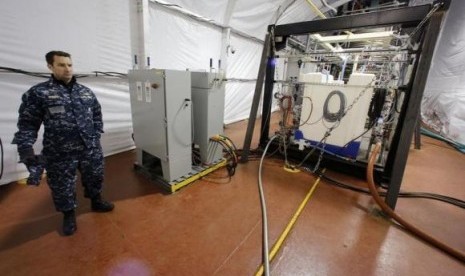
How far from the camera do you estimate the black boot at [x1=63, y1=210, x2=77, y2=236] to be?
1695mm

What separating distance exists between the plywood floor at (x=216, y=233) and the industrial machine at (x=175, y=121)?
0.21 meters

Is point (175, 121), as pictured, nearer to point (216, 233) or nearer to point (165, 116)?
point (165, 116)

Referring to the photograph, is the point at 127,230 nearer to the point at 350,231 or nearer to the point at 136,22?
the point at 350,231

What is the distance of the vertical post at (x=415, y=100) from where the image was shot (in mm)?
2016

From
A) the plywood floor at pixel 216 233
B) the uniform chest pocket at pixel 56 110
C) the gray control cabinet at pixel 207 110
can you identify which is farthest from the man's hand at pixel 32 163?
the gray control cabinet at pixel 207 110

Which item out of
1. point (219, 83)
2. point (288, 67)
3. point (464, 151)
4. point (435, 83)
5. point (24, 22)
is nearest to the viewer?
point (24, 22)

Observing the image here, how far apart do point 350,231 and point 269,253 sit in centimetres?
87

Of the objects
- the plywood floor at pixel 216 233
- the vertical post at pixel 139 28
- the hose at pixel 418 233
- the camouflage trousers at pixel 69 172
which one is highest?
the vertical post at pixel 139 28

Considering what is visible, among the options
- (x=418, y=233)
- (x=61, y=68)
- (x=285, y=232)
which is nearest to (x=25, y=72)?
(x=61, y=68)

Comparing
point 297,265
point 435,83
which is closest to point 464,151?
point 435,83

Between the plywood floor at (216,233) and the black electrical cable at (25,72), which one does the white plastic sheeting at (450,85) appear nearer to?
the plywood floor at (216,233)

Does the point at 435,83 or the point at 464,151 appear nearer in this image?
the point at 464,151

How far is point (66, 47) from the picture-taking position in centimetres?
255

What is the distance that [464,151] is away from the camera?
14.9ft
